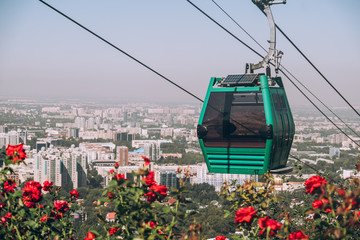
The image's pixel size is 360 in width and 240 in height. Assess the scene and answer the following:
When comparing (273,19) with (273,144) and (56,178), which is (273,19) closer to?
(273,144)

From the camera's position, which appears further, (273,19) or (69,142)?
(69,142)

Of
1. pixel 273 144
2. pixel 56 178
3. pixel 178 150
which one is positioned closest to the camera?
pixel 273 144

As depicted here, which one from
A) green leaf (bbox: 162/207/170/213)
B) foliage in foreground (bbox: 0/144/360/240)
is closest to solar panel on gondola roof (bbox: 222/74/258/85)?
foliage in foreground (bbox: 0/144/360/240)

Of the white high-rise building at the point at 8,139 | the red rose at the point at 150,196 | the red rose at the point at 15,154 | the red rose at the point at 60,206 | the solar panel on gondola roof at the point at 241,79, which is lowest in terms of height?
the white high-rise building at the point at 8,139

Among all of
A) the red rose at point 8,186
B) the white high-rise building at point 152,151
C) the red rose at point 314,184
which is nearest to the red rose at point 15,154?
the red rose at point 8,186

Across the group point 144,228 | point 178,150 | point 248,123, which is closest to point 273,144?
point 248,123

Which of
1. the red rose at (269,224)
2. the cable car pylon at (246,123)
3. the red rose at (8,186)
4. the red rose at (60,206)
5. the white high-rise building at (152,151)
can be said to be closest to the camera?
the red rose at (269,224)

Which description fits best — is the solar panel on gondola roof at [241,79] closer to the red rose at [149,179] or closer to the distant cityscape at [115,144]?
the distant cityscape at [115,144]

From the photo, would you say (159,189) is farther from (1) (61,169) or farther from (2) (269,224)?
(1) (61,169)

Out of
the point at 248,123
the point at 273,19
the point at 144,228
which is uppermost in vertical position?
the point at 273,19
